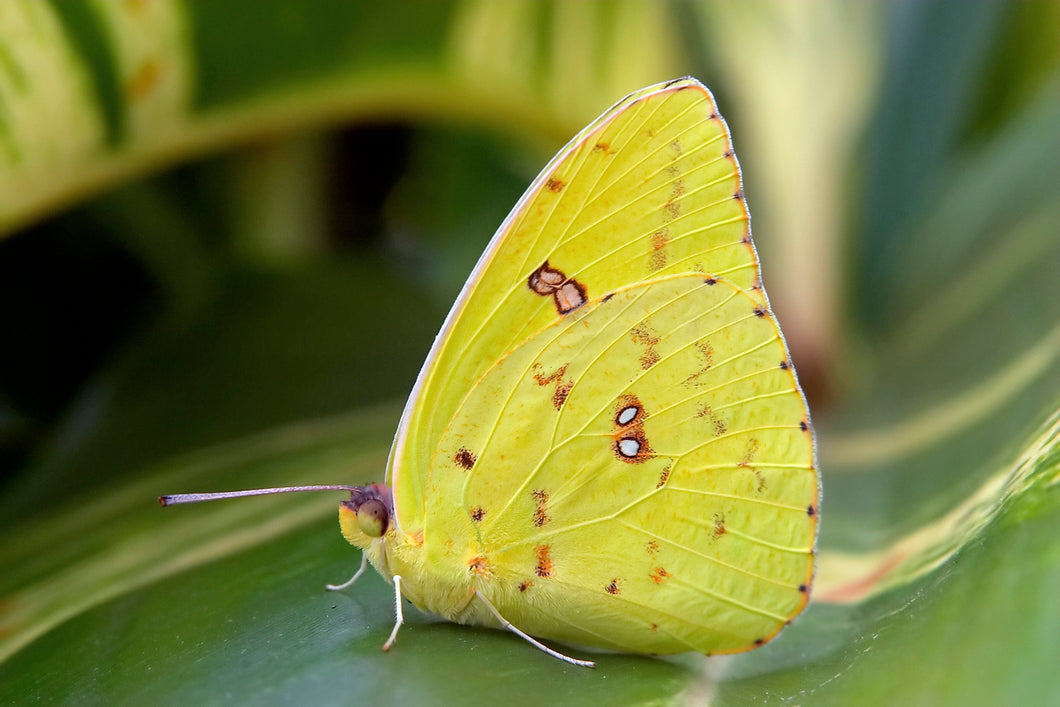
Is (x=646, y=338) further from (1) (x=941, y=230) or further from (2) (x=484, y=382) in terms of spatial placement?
(1) (x=941, y=230)

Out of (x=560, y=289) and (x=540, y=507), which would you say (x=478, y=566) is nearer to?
(x=540, y=507)

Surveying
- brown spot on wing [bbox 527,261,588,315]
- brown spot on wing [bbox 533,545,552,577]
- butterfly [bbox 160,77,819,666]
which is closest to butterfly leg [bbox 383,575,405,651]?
butterfly [bbox 160,77,819,666]

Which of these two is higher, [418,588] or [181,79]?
[181,79]

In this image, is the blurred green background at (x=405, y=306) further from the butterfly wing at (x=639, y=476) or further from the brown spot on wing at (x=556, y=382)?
the brown spot on wing at (x=556, y=382)

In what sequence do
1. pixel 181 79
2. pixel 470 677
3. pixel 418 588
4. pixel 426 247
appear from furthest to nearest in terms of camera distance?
pixel 426 247, pixel 181 79, pixel 418 588, pixel 470 677

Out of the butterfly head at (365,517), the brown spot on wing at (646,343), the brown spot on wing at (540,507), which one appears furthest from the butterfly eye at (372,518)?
the brown spot on wing at (646,343)

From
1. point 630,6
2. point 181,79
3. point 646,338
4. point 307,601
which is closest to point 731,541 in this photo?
point 646,338

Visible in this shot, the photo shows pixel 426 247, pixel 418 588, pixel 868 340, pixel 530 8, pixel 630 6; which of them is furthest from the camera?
pixel 426 247
